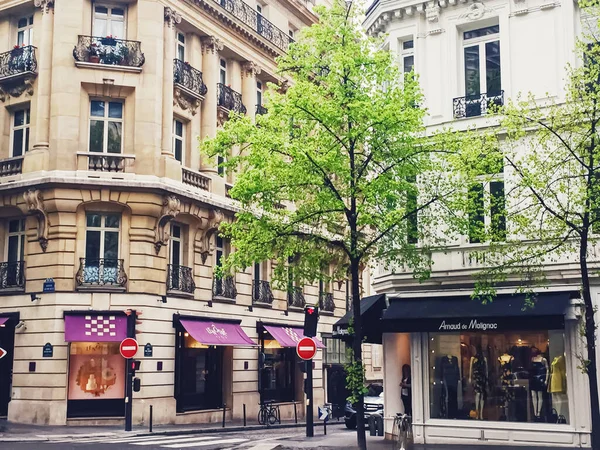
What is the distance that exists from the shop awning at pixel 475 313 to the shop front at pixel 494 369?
24 millimetres

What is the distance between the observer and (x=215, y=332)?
34.2 meters

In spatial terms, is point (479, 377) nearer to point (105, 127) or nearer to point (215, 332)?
point (215, 332)

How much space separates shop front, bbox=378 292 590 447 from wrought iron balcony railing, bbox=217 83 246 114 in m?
17.9

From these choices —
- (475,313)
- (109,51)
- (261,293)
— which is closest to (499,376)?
(475,313)

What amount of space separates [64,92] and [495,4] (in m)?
17.2

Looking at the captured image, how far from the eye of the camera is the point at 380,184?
1878 cm

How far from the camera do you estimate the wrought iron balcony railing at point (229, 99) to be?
37250mm

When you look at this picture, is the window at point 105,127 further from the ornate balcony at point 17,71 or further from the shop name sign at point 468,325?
the shop name sign at point 468,325

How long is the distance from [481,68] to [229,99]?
1791 cm

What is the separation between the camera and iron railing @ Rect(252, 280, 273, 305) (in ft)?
128

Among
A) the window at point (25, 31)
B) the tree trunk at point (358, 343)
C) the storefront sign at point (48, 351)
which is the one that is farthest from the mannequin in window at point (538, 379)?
the window at point (25, 31)

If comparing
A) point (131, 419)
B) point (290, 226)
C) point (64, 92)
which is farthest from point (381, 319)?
point (64, 92)

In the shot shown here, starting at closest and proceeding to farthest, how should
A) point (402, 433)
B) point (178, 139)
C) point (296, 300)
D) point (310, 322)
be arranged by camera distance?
point (402, 433), point (310, 322), point (178, 139), point (296, 300)

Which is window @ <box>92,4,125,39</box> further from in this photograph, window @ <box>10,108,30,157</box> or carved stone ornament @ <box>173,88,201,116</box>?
window @ <box>10,108,30,157</box>
